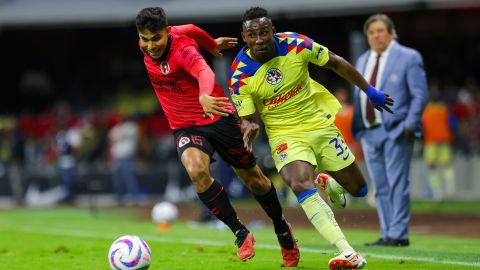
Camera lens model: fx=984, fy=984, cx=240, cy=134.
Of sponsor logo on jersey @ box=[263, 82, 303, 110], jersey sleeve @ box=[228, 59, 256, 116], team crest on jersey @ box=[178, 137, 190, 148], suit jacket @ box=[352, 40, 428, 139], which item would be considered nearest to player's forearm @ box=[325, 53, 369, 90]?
sponsor logo on jersey @ box=[263, 82, 303, 110]

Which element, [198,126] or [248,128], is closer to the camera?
[248,128]

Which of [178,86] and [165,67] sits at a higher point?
[165,67]

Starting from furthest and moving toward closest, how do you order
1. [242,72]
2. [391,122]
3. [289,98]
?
1. [391,122]
2. [289,98]
3. [242,72]

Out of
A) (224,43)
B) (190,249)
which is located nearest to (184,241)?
(190,249)

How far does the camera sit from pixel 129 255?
8523mm

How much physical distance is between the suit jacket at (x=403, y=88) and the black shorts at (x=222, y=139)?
117 inches

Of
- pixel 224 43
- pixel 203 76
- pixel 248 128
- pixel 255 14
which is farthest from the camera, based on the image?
pixel 224 43

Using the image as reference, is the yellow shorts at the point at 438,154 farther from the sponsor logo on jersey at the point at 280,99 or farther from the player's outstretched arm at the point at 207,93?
the player's outstretched arm at the point at 207,93

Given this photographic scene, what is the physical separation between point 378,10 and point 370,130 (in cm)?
1310

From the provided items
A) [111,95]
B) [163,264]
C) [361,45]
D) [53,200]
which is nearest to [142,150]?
[53,200]

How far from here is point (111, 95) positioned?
3228 centimetres

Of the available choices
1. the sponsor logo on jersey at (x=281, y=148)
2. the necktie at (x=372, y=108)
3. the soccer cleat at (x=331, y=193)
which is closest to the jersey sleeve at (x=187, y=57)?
the sponsor logo on jersey at (x=281, y=148)

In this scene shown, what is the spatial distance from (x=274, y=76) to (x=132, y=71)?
2394 centimetres

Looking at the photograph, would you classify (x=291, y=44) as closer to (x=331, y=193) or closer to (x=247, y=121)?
(x=247, y=121)
